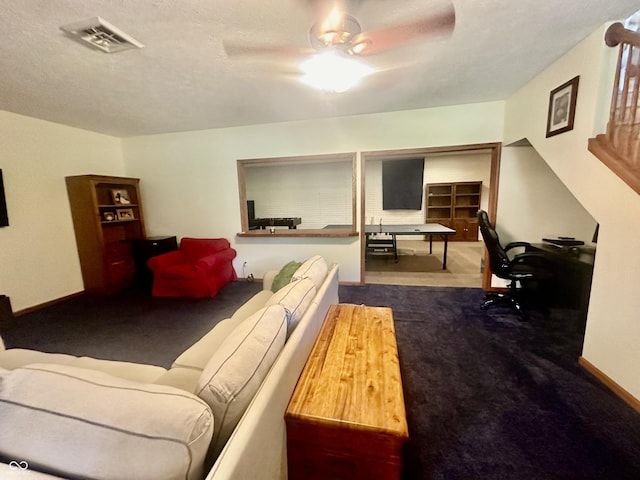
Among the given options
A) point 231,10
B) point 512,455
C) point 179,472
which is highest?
point 231,10

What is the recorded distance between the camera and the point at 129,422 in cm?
60

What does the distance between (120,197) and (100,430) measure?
4.44 meters

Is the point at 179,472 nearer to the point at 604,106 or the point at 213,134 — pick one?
Answer: the point at 604,106

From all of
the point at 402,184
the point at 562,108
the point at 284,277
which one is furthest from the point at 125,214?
the point at 402,184

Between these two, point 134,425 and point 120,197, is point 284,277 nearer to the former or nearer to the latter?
point 134,425

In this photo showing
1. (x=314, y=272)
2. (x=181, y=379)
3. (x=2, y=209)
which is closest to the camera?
(x=181, y=379)

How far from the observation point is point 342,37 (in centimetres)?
146

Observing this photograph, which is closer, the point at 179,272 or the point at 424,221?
the point at 179,272

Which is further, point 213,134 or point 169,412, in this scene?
point 213,134

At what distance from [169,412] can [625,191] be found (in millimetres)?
2573

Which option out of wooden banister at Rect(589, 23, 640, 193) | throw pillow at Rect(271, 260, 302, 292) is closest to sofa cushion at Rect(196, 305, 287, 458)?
throw pillow at Rect(271, 260, 302, 292)

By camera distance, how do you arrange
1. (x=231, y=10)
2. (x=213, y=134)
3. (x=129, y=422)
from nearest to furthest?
(x=129, y=422) → (x=231, y=10) → (x=213, y=134)

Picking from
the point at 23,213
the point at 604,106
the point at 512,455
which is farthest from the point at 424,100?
the point at 23,213

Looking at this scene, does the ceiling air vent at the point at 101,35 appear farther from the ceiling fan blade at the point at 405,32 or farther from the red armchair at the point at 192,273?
the red armchair at the point at 192,273
